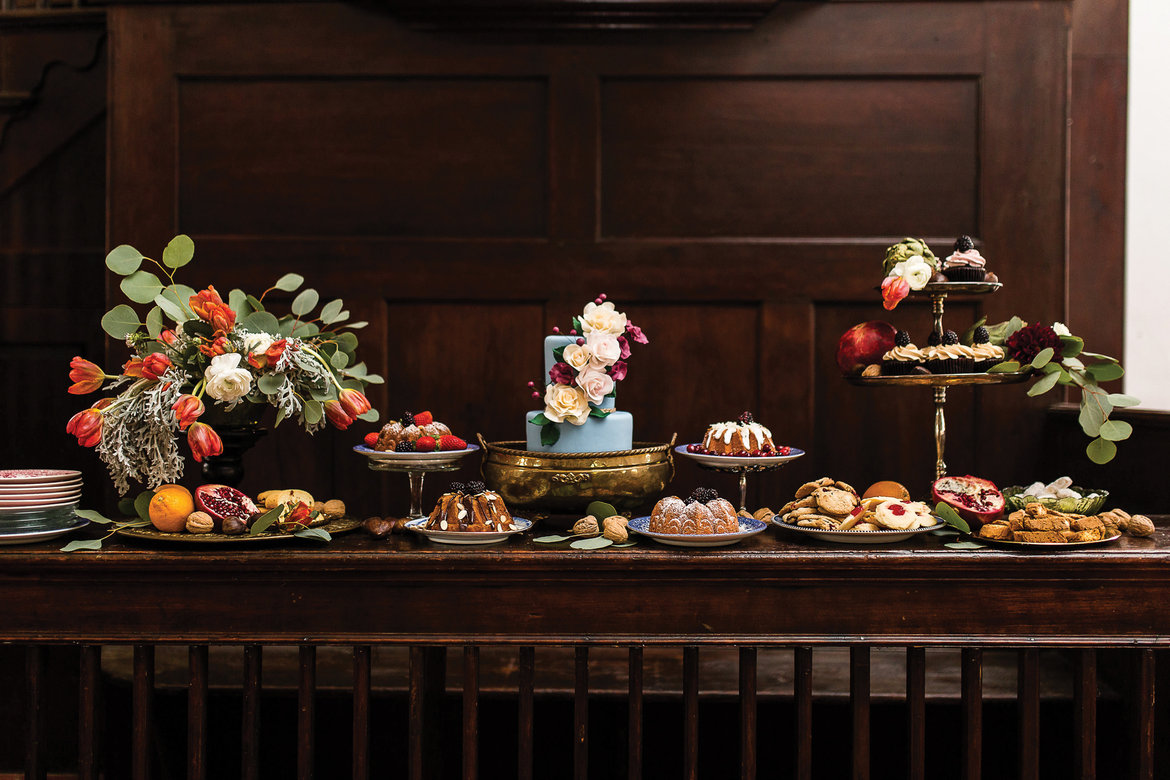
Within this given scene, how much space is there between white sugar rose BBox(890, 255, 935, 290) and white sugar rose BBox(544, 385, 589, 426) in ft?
2.68

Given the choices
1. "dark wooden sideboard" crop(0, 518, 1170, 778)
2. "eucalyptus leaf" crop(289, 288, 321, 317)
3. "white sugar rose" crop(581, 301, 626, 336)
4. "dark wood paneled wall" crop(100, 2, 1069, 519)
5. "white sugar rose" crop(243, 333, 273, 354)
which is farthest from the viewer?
"dark wood paneled wall" crop(100, 2, 1069, 519)

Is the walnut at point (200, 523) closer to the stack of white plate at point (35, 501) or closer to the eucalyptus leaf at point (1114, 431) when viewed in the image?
the stack of white plate at point (35, 501)

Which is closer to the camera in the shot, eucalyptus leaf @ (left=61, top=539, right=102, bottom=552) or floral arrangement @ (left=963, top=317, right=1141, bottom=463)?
eucalyptus leaf @ (left=61, top=539, right=102, bottom=552)

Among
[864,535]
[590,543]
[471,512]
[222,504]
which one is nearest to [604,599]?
[590,543]

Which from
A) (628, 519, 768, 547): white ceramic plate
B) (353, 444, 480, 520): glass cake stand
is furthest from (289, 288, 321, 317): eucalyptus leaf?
(628, 519, 768, 547): white ceramic plate

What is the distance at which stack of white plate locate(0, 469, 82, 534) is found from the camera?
157cm

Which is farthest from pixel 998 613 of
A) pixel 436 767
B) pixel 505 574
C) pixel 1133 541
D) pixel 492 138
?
pixel 492 138

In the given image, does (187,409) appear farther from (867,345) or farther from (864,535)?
(867,345)

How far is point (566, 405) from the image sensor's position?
1.69m

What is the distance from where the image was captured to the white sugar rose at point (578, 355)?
67.1 inches

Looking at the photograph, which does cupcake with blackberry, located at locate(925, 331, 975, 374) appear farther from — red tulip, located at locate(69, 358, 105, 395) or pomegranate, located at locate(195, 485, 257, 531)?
red tulip, located at locate(69, 358, 105, 395)

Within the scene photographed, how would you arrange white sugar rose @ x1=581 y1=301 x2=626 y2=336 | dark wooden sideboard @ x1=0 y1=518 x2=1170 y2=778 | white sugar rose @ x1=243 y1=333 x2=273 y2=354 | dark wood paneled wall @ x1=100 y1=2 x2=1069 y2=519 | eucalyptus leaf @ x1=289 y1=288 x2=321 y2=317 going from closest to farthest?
1. dark wooden sideboard @ x1=0 y1=518 x2=1170 y2=778
2. white sugar rose @ x1=243 y1=333 x2=273 y2=354
3. white sugar rose @ x1=581 y1=301 x2=626 y2=336
4. eucalyptus leaf @ x1=289 y1=288 x2=321 y2=317
5. dark wood paneled wall @ x1=100 y1=2 x2=1069 y2=519

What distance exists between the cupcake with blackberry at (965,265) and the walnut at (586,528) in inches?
40.9

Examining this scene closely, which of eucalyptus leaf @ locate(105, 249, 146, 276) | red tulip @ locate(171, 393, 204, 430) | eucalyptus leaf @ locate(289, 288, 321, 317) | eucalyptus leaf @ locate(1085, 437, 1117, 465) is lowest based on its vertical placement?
eucalyptus leaf @ locate(1085, 437, 1117, 465)
